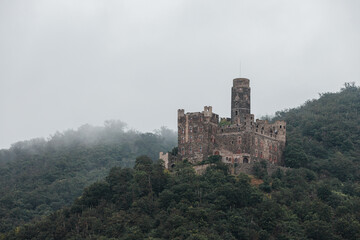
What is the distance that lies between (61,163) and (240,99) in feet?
190

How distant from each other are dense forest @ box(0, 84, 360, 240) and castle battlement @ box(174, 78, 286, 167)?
192 cm

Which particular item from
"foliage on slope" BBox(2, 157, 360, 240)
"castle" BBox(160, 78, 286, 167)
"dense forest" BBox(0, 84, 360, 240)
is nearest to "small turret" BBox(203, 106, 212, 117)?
"castle" BBox(160, 78, 286, 167)

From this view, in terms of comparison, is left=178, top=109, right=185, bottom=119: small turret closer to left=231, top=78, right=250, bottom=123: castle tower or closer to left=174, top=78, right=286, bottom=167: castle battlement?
left=174, top=78, right=286, bottom=167: castle battlement

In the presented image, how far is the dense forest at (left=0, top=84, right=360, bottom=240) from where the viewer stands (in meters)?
A: 66.5

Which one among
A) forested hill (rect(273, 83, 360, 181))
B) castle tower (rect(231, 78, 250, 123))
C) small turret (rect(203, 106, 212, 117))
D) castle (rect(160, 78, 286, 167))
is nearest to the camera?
castle (rect(160, 78, 286, 167))

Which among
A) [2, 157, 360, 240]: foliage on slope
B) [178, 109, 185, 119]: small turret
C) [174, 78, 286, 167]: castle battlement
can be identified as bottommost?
[2, 157, 360, 240]: foliage on slope

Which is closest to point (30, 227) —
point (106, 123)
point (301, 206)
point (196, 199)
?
point (196, 199)

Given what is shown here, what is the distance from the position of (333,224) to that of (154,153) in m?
89.4

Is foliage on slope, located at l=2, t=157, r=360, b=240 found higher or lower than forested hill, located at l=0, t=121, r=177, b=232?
lower

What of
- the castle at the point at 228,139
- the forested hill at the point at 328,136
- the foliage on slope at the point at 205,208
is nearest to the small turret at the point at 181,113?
the castle at the point at 228,139

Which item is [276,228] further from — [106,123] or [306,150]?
[106,123]

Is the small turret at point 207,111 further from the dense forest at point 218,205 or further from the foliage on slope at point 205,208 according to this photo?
the foliage on slope at point 205,208

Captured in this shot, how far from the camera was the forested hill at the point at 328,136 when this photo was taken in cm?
8581

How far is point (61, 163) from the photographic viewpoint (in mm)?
132125
